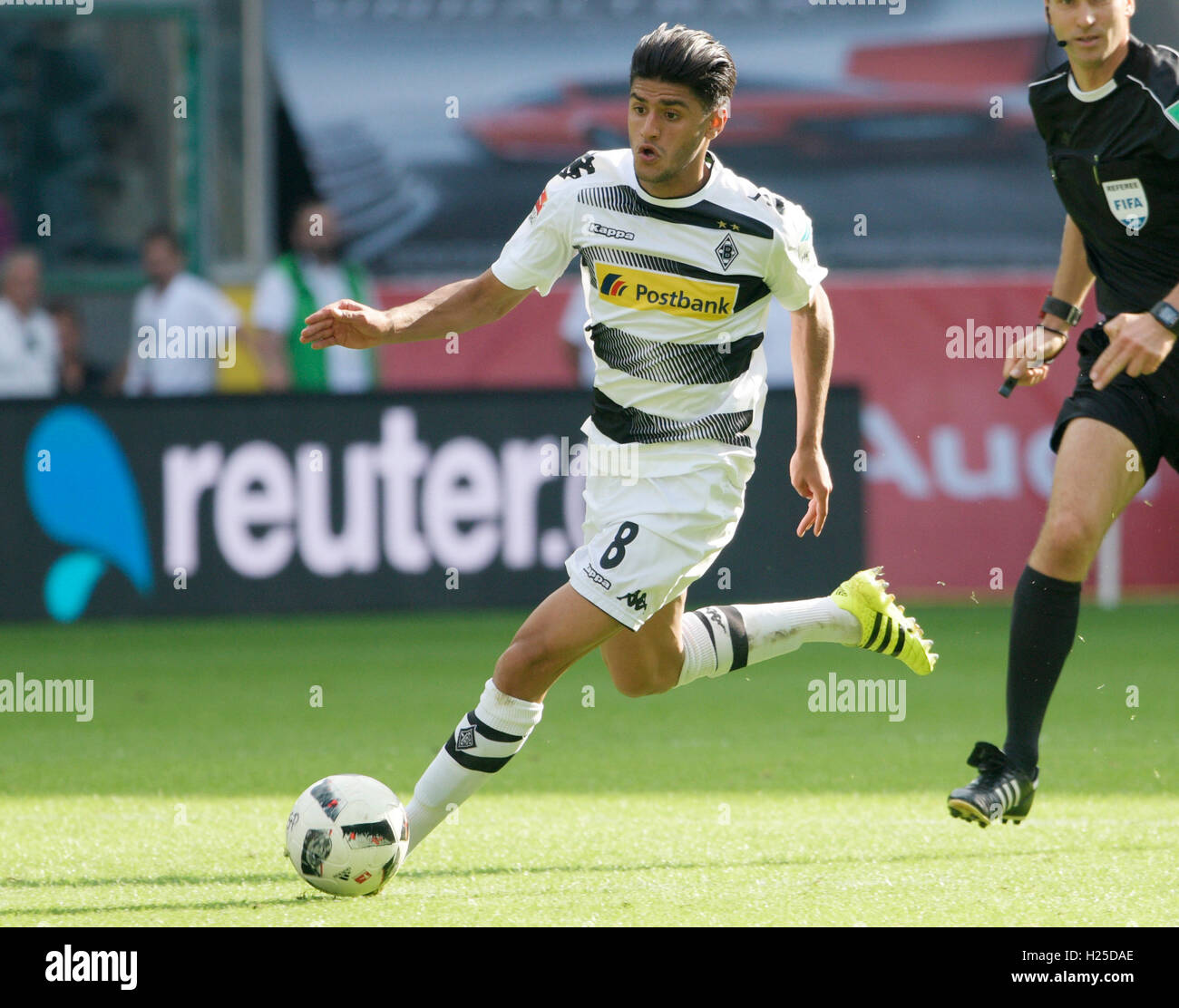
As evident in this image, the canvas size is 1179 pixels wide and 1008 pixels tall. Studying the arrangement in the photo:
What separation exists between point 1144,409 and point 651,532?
4.53 feet

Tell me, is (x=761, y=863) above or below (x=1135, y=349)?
below

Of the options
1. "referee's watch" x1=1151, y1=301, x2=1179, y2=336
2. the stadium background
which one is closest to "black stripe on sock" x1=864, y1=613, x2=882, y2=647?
"referee's watch" x1=1151, y1=301, x2=1179, y2=336

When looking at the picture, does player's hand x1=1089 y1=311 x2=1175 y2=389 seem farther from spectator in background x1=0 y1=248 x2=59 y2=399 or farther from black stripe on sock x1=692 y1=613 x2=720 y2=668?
spectator in background x1=0 y1=248 x2=59 y2=399

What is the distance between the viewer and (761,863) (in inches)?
187

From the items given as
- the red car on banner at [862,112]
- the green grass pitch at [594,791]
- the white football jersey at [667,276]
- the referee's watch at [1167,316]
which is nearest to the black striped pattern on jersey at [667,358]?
the white football jersey at [667,276]

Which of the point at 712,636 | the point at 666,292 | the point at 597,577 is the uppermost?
the point at 666,292

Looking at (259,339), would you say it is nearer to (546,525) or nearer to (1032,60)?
(546,525)

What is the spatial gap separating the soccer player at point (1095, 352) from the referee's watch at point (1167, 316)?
14 cm

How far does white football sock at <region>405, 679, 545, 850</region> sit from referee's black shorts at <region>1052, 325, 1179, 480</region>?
169 cm

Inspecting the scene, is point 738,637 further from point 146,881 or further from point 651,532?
point 146,881

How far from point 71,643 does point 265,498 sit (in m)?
1.27

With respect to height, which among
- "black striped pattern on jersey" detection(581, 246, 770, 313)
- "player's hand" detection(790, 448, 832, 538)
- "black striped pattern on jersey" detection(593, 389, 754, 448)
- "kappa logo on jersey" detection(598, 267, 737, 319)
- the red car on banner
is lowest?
"player's hand" detection(790, 448, 832, 538)

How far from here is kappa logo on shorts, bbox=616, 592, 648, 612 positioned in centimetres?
461

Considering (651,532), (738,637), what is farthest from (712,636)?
(651,532)
